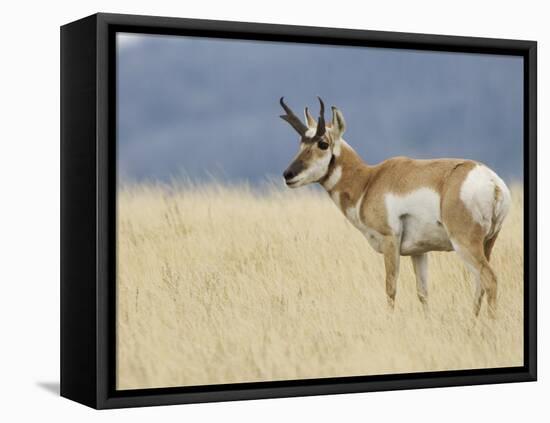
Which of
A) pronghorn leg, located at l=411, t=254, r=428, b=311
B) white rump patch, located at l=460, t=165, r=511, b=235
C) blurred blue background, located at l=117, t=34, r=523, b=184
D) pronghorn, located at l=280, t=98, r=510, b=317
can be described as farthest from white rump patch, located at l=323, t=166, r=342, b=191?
Result: white rump patch, located at l=460, t=165, r=511, b=235

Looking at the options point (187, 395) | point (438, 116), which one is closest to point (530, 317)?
point (438, 116)

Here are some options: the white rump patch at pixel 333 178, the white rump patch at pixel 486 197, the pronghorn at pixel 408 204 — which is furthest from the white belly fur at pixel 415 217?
the white rump patch at pixel 333 178

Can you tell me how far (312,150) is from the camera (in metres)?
9.99

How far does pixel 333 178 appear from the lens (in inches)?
399

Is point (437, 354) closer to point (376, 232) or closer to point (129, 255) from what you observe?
point (376, 232)

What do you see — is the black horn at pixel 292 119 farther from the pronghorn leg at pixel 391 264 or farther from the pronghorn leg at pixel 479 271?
the pronghorn leg at pixel 479 271

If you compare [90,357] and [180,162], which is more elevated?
[180,162]

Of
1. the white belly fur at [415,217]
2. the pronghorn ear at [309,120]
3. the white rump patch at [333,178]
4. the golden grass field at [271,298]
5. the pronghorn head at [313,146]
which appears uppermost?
the pronghorn ear at [309,120]

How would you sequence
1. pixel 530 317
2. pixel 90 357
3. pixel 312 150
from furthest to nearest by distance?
pixel 530 317, pixel 312 150, pixel 90 357

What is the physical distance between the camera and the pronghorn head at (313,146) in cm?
986

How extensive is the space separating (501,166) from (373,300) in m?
1.49

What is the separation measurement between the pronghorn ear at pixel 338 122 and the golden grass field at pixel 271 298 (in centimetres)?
49

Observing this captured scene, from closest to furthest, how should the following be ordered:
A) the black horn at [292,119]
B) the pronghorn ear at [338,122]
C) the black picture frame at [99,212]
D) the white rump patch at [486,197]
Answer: the black picture frame at [99,212]
the black horn at [292,119]
the pronghorn ear at [338,122]
the white rump patch at [486,197]

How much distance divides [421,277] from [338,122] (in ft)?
4.31
